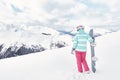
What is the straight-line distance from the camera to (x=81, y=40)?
9.69 meters

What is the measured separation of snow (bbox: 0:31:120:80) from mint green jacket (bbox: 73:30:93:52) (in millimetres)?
798

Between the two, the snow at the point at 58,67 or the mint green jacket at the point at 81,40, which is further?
the mint green jacket at the point at 81,40

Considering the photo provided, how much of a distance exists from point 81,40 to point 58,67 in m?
1.47

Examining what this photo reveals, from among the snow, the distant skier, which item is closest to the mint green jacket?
the distant skier

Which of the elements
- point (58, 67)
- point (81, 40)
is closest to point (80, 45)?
point (81, 40)

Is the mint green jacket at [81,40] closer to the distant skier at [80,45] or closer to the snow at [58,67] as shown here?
the distant skier at [80,45]

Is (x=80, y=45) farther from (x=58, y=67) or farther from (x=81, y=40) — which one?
(x=58, y=67)

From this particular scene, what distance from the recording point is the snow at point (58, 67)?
8.90 meters

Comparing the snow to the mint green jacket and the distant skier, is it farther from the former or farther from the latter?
the mint green jacket

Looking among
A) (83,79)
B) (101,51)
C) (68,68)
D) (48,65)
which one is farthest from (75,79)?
(101,51)

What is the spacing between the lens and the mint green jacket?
9633 mm

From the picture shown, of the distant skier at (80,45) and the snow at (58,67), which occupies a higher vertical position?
the distant skier at (80,45)

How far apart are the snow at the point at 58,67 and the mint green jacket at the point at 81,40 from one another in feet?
2.62

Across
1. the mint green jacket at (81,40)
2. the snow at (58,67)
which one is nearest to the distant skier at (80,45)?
the mint green jacket at (81,40)
